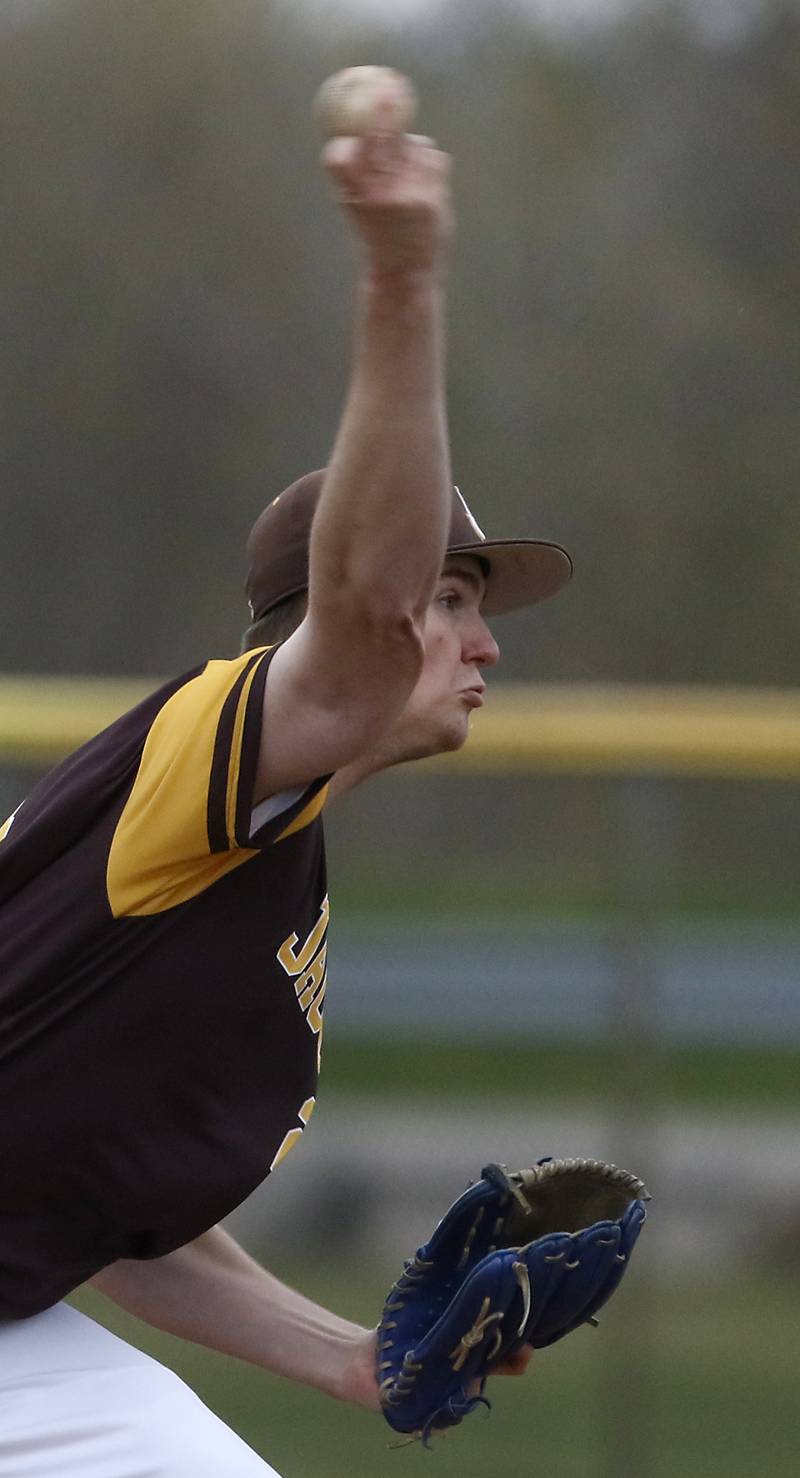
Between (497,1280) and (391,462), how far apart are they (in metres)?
0.92

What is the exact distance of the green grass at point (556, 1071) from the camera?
344 centimetres

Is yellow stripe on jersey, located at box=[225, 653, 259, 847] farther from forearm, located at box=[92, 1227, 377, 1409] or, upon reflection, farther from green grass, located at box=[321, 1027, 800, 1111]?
green grass, located at box=[321, 1027, 800, 1111]

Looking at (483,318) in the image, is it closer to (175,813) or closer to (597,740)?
(597,740)

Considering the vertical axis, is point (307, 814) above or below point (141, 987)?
above

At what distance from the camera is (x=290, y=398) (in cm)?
1753

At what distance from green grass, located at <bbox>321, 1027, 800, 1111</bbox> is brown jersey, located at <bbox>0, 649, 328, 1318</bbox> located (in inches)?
61.6

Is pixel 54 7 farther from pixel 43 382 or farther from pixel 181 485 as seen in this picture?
pixel 181 485

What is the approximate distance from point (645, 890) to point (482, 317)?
49.6 ft

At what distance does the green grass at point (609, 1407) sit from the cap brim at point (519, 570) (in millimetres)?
1499

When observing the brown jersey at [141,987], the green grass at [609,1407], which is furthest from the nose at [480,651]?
the green grass at [609,1407]

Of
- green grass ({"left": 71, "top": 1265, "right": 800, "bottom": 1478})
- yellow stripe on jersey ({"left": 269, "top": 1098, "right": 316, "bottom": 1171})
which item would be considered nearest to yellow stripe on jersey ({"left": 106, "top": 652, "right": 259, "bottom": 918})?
yellow stripe on jersey ({"left": 269, "top": 1098, "right": 316, "bottom": 1171})

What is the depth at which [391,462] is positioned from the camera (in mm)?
1424

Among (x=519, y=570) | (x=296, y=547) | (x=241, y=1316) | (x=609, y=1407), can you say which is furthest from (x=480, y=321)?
(x=241, y=1316)

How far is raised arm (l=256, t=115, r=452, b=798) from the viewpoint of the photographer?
131 cm
